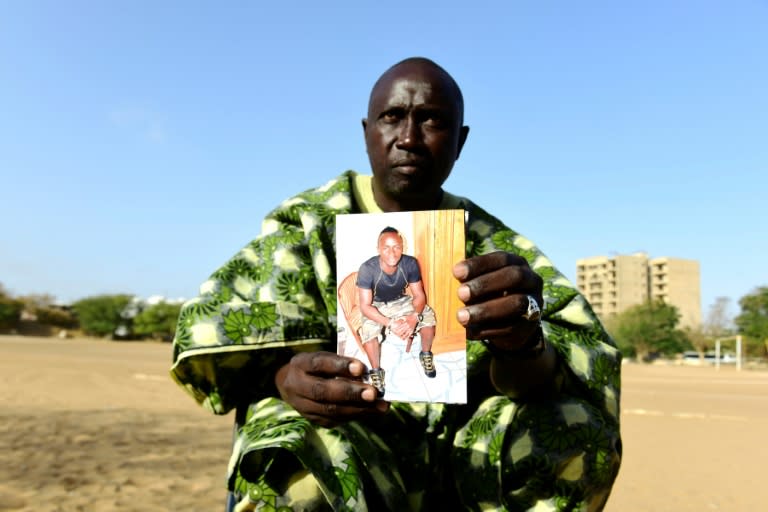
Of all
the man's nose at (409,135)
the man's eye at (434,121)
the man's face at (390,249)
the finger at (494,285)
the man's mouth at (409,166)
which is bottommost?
the finger at (494,285)

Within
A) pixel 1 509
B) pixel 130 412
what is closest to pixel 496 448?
pixel 1 509

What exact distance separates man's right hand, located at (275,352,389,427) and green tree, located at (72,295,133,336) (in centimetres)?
4580

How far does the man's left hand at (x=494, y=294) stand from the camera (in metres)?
1.06

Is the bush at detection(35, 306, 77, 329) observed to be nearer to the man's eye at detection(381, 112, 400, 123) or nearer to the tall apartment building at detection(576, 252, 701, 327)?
the man's eye at detection(381, 112, 400, 123)

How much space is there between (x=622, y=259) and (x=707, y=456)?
7679cm

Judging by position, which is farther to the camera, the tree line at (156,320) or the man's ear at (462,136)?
the tree line at (156,320)

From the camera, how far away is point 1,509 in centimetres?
299

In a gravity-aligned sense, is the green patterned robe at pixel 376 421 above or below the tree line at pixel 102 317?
above

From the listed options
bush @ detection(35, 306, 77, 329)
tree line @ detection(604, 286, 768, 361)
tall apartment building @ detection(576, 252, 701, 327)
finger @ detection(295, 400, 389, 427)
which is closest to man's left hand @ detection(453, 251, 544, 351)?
finger @ detection(295, 400, 389, 427)

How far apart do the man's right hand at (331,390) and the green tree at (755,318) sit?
4366 cm

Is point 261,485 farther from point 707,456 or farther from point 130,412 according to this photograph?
point 130,412

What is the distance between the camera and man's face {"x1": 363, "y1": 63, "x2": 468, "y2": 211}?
1.47 m

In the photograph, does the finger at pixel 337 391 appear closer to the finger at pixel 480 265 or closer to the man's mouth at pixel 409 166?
the finger at pixel 480 265

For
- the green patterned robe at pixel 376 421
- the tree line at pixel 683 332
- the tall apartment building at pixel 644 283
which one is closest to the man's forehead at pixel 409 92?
the green patterned robe at pixel 376 421
